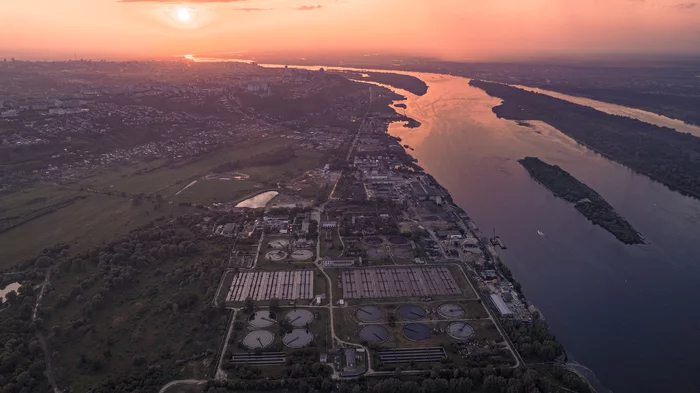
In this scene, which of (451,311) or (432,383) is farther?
(451,311)

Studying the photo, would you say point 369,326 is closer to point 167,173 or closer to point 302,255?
point 302,255

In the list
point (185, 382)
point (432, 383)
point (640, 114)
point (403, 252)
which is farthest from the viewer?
point (640, 114)

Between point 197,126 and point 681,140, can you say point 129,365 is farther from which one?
point 681,140

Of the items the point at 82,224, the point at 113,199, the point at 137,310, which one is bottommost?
the point at 137,310

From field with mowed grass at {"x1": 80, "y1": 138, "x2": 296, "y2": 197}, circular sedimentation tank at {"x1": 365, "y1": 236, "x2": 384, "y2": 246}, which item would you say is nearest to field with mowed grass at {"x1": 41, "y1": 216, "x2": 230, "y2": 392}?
circular sedimentation tank at {"x1": 365, "y1": 236, "x2": 384, "y2": 246}

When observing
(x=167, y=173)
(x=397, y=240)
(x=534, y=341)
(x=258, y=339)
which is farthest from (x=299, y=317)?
(x=167, y=173)

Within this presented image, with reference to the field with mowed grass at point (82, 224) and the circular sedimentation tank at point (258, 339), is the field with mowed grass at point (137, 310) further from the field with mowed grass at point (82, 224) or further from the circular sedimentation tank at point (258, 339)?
the field with mowed grass at point (82, 224)

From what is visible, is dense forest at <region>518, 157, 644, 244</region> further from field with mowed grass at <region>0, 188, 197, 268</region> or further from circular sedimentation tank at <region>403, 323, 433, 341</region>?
field with mowed grass at <region>0, 188, 197, 268</region>

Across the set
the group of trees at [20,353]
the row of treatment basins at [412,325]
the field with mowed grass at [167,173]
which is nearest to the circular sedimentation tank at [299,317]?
the row of treatment basins at [412,325]
